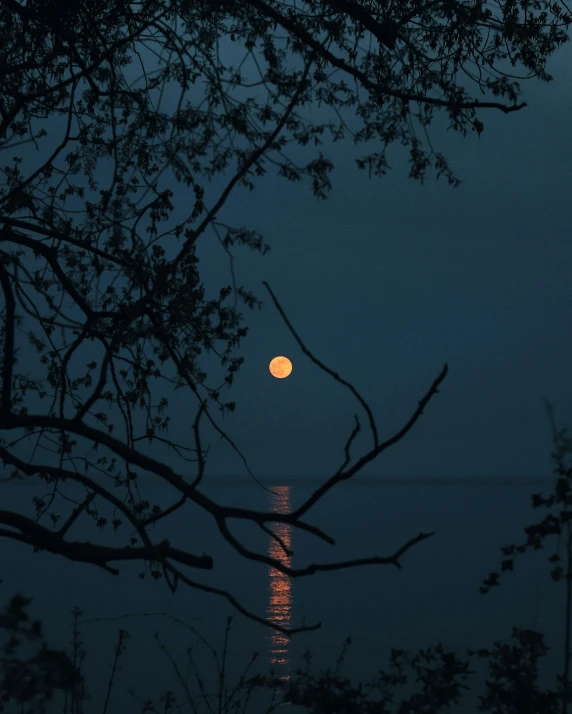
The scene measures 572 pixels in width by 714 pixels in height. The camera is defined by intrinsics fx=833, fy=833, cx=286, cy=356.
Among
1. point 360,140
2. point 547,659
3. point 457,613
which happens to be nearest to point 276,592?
point 457,613

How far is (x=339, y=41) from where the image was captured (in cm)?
685

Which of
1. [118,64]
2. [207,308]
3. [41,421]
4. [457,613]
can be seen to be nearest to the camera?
[41,421]

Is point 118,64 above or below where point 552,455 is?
above

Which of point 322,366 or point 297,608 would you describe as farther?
point 297,608

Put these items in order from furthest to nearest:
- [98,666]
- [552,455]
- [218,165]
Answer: [98,666]
[218,165]
[552,455]

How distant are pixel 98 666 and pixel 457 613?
25671mm

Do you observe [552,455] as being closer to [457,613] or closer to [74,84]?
[74,84]

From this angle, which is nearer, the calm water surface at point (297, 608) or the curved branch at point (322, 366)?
the curved branch at point (322, 366)

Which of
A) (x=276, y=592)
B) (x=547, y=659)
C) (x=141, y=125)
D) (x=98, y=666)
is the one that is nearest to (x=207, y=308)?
(x=141, y=125)

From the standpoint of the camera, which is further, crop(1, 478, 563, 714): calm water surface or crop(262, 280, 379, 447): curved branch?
crop(1, 478, 563, 714): calm water surface

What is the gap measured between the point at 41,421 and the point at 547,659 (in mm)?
44491

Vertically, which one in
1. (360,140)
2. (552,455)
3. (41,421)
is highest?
(360,140)

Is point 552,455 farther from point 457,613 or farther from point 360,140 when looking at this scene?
point 457,613

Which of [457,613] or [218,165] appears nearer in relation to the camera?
[218,165]
